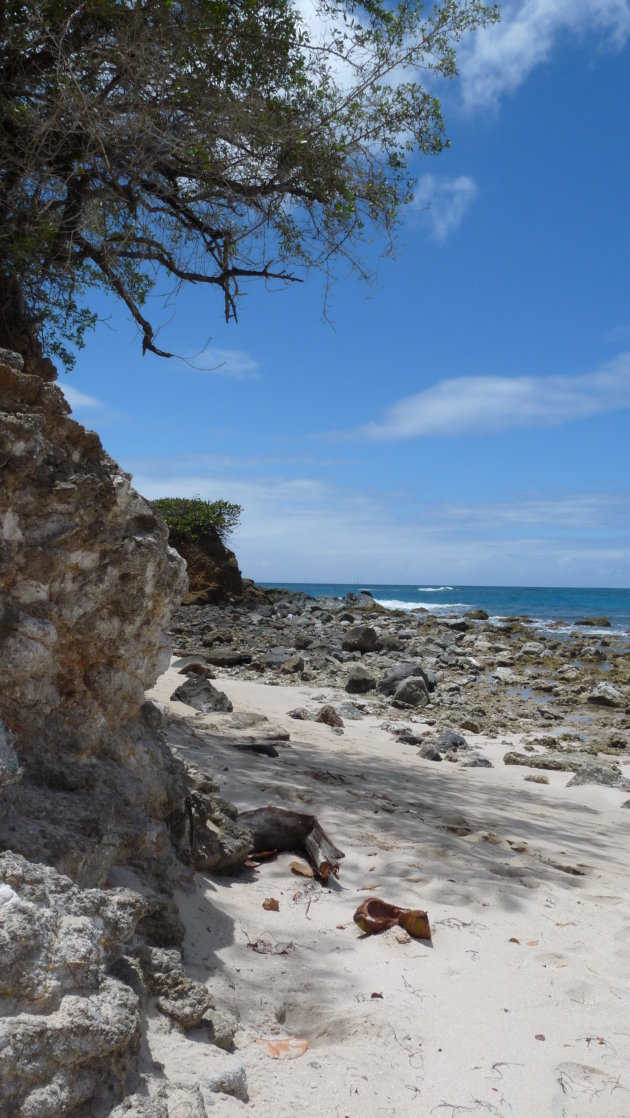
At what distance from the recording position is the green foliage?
22.7 metres

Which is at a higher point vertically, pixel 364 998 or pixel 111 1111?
pixel 111 1111

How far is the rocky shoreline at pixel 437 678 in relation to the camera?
8742 millimetres

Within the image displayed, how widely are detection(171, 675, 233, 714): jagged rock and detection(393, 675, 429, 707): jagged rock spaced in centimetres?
371

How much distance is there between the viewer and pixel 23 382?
2.78 meters

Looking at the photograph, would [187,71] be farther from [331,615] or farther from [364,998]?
[331,615]

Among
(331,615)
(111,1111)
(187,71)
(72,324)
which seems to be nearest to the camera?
(111,1111)

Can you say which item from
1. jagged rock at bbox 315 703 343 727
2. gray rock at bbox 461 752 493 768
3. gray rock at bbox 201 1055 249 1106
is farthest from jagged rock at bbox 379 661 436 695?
gray rock at bbox 201 1055 249 1106

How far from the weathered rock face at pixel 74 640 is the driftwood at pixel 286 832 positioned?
2.56 ft

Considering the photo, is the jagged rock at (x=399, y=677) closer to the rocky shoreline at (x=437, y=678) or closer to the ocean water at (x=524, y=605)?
the rocky shoreline at (x=437, y=678)

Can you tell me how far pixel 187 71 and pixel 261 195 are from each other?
1024mm

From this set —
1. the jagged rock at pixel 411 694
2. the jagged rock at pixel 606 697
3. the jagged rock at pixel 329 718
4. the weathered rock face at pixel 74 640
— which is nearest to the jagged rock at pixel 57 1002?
the weathered rock face at pixel 74 640

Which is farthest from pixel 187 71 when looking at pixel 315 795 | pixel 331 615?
pixel 331 615

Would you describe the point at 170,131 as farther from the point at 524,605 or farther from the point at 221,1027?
the point at 524,605

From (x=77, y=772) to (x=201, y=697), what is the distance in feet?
17.8
